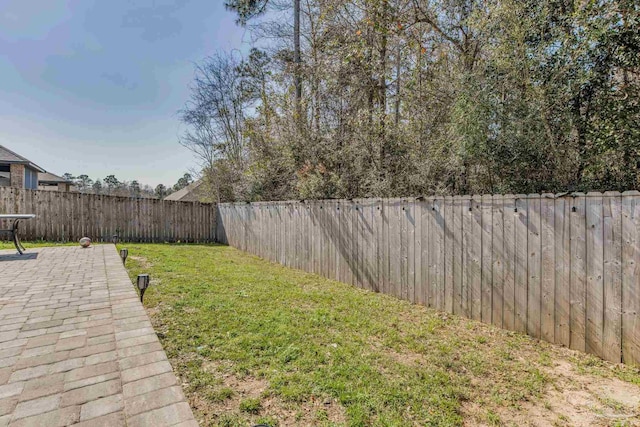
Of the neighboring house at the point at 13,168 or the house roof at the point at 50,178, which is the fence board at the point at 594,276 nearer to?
the neighboring house at the point at 13,168

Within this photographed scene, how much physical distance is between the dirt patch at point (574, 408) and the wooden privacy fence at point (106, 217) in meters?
10.9

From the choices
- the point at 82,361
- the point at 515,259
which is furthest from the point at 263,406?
the point at 515,259

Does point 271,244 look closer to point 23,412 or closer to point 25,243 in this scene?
point 23,412

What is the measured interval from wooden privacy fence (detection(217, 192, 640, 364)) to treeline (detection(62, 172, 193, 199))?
33111 millimetres

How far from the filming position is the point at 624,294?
2.46 meters

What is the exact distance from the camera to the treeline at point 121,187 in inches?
1341

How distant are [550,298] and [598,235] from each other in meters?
0.72

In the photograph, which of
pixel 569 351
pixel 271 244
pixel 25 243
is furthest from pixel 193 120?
pixel 569 351

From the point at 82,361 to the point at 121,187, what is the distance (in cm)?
4099

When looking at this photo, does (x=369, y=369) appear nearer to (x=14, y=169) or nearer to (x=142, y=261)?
(x=142, y=261)

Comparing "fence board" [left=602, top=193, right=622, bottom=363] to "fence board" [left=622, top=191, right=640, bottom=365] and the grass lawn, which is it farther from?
the grass lawn

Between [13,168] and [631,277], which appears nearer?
[631,277]

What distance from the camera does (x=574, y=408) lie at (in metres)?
1.93

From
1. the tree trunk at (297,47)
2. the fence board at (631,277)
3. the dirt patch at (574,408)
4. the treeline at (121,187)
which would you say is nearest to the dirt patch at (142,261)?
the tree trunk at (297,47)
